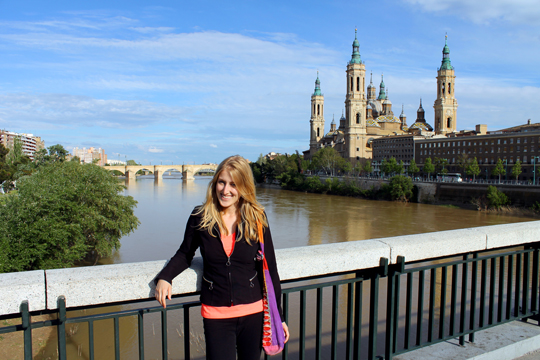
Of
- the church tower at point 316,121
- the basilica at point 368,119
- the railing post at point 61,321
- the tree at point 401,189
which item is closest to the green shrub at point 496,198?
the tree at point 401,189

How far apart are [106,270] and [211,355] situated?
670mm

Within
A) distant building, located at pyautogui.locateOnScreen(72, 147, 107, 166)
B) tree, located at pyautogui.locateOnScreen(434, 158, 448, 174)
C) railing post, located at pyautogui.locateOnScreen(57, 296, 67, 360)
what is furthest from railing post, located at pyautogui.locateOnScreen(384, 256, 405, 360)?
distant building, located at pyautogui.locateOnScreen(72, 147, 107, 166)

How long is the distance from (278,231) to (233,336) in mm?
22478

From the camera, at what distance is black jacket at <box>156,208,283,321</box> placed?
211 centimetres

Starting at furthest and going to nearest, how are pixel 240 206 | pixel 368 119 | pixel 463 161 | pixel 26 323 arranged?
pixel 368 119, pixel 463 161, pixel 240 206, pixel 26 323

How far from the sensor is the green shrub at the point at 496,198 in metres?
34.9

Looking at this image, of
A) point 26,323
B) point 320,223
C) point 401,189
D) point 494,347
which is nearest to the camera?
point 26,323

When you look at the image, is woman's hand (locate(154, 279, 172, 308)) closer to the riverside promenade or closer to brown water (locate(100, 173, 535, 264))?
Answer: the riverside promenade

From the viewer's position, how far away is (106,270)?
2131mm

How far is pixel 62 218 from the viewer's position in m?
13.2

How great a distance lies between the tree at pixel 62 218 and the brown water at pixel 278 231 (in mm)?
1901

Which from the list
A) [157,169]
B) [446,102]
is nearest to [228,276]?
[446,102]

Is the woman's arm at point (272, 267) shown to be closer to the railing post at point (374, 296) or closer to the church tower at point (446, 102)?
the railing post at point (374, 296)

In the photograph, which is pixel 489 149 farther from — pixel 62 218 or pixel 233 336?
pixel 233 336
